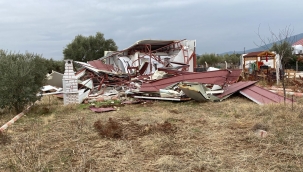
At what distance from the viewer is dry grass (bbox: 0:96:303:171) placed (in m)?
3.92

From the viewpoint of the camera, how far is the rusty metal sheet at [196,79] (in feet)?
35.4

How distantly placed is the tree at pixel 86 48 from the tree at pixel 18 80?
26.2 meters

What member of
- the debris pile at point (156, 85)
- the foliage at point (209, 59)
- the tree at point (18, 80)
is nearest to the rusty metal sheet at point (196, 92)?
the debris pile at point (156, 85)

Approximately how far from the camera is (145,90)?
1145 cm

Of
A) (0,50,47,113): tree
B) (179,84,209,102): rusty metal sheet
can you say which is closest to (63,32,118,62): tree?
(0,50,47,113): tree

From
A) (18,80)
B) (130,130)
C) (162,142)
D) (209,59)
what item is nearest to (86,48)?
(209,59)

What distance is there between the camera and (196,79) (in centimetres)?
1134

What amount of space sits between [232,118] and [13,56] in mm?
7395

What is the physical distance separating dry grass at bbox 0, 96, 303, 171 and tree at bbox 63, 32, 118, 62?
1091 inches

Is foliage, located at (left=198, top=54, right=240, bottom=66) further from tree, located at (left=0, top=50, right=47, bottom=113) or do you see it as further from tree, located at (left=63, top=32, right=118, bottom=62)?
tree, located at (left=0, top=50, right=47, bottom=113)

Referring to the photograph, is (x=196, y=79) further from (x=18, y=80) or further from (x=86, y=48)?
(x=86, y=48)

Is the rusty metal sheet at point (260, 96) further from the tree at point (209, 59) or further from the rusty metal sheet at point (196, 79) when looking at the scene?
the tree at point (209, 59)

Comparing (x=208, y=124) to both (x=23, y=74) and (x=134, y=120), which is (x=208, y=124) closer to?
(x=134, y=120)

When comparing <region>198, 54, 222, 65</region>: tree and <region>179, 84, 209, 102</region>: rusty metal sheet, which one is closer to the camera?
<region>179, 84, 209, 102</region>: rusty metal sheet
